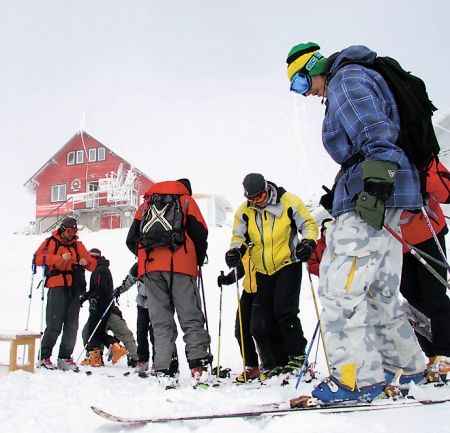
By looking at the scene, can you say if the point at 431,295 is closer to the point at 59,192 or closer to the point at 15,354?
the point at 15,354

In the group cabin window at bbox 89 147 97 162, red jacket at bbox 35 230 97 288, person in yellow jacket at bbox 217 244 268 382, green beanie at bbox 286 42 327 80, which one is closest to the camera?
green beanie at bbox 286 42 327 80

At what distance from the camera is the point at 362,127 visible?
2580mm

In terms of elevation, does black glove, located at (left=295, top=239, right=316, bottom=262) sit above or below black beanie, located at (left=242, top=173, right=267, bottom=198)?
below

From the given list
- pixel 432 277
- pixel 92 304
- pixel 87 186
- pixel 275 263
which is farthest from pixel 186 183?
pixel 87 186

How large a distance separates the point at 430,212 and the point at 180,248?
2231mm

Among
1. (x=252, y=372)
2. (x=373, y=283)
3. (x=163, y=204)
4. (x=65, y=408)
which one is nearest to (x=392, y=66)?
(x=373, y=283)

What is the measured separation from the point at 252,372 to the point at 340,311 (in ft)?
8.94

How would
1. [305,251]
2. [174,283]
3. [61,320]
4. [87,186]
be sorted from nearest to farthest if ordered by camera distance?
1. [305,251]
2. [174,283]
3. [61,320]
4. [87,186]

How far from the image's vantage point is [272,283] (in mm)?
4516

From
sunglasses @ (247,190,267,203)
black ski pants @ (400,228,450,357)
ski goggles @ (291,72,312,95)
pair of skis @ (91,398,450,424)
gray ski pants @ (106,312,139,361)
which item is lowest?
gray ski pants @ (106,312,139,361)

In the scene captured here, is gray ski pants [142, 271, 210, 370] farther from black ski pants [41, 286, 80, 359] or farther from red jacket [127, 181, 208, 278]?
black ski pants [41, 286, 80, 359]

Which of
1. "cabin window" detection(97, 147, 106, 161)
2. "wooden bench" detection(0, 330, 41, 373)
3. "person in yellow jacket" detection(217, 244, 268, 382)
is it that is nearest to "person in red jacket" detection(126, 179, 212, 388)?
"person in yellow jacket" detection(217, 244, 268, 382)

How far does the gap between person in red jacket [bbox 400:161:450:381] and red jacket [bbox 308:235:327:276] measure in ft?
2.42

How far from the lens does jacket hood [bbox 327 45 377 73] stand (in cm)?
275
